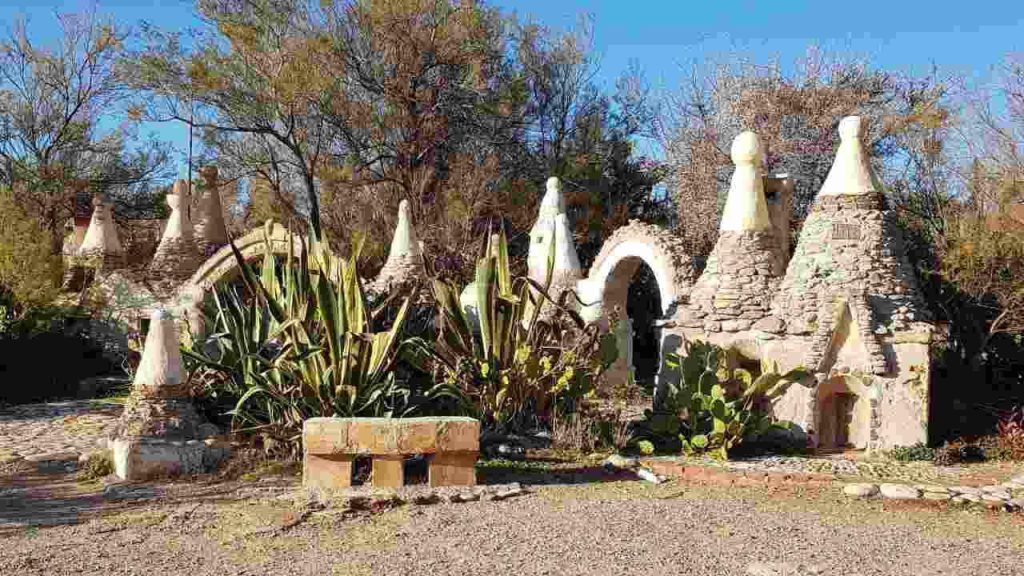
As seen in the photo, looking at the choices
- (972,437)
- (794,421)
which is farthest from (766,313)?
(972,437)

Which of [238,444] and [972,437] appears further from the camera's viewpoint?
[972,437]

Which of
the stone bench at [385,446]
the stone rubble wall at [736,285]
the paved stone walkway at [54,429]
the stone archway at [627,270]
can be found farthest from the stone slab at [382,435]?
the stone archway at [627,270]

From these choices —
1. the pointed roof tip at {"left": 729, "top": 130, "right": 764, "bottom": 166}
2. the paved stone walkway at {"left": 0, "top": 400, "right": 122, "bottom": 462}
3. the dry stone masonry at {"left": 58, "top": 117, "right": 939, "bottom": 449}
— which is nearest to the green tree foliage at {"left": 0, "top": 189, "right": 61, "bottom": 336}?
the paved stone walkway at {"left": 0, "top": 400, "right": 122, "bottom": 462}

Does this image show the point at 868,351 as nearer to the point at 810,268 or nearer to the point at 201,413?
the point at 810,268

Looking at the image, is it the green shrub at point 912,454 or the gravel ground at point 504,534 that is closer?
the gravel ground at point 504,534

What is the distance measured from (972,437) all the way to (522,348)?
5.10 m

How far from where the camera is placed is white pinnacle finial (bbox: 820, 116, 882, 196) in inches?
404

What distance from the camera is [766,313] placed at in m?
9.95

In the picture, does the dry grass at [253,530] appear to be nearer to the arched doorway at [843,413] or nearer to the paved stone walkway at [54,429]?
the paved stone walkway at [54,429]

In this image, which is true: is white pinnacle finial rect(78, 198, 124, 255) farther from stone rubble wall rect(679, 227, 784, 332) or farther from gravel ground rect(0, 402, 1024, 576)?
stone rubble wall rect(679, 227, 784, 332)

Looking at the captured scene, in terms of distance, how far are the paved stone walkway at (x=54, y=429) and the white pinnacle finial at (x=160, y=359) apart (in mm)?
687

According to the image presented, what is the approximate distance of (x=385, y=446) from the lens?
690 cm

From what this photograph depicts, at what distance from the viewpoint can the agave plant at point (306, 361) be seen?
25.7ft

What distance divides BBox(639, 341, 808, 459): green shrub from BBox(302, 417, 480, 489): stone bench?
Answer: 8.27ft
